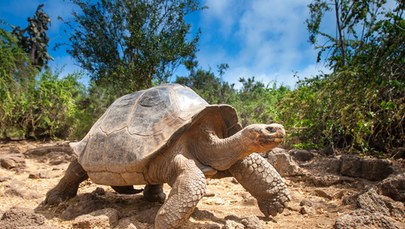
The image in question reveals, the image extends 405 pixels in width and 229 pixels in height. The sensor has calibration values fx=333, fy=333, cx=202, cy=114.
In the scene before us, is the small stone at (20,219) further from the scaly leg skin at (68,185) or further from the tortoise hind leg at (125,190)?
the tortoise hind leg at (125,190)

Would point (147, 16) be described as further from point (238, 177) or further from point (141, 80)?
point (238, 177)

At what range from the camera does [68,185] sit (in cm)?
406

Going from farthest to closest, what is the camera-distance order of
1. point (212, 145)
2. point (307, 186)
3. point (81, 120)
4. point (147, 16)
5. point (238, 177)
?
point (81, 120) → point (147, 16) → point (307, 186) → point (238, 177) → point (212, 145)

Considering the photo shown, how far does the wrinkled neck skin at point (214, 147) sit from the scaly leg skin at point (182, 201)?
374 millimetres

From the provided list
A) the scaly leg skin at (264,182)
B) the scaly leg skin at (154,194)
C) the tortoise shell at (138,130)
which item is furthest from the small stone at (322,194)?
the scaly leg skin at (154,194)

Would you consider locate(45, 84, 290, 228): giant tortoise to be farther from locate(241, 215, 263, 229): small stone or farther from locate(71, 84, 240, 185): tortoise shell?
locate(241, 215, 263, 229): small stone

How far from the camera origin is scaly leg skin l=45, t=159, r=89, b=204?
3.96 metres

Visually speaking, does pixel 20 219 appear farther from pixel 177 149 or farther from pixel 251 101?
pixel 251 101

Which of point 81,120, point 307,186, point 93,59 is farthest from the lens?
point 81,120

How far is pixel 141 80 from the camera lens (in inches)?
371

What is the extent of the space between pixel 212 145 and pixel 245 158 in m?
0.43

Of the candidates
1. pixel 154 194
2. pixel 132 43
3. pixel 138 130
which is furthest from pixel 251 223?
pixel 132 43

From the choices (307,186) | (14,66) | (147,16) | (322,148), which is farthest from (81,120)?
(307,186)

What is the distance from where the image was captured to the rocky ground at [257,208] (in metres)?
2.94
